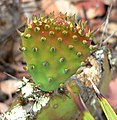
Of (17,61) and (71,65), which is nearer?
(71,65)

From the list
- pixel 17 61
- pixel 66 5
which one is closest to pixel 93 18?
pixel 66 5

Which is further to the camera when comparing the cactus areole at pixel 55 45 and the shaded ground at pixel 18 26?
the shaded ground at pixel 18 26

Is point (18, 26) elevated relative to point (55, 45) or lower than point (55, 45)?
elevated

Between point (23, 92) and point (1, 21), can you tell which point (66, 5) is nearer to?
point (1, 21)

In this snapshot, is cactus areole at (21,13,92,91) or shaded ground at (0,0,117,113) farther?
shaded ground at (0,0,117,113)

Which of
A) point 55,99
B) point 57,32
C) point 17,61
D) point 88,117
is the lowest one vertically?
point 88,117

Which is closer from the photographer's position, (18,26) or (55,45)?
(55,45)

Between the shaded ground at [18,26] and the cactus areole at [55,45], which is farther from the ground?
the shaded ground at [18,26]

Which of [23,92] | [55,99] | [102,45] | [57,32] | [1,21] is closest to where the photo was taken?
[57,32]
